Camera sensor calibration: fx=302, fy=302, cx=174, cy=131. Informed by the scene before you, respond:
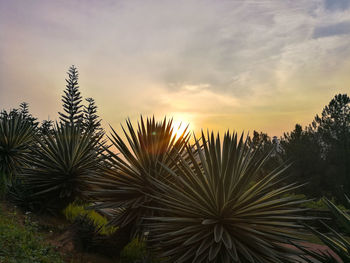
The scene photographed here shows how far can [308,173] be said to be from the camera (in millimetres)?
28156

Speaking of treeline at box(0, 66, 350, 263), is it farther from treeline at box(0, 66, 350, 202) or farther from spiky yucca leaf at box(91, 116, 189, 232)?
treeline at box(0, 66, 350, 202)

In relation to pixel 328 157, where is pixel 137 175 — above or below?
below

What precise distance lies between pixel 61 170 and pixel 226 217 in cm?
622

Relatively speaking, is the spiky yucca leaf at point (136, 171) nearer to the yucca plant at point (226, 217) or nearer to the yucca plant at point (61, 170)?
the yucca plant at point (226, 217)

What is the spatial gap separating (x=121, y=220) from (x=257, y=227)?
2.90 m

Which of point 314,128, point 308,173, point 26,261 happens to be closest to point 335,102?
point 314,128

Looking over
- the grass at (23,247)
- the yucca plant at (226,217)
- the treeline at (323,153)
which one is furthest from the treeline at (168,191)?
the treeline at (323,153)

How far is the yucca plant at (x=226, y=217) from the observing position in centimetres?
426

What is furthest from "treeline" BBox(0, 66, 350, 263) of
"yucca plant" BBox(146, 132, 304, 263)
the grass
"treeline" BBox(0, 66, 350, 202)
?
"treeline" BBox(0, 66, 350, 202)

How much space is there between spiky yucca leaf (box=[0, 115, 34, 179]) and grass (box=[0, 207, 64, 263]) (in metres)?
4.95

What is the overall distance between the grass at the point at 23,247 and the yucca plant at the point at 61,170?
1977 mm

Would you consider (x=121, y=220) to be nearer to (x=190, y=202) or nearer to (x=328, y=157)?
(x=190, y=202)

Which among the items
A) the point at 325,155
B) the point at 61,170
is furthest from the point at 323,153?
the point at 61,170

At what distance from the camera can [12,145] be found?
11.9 meters
